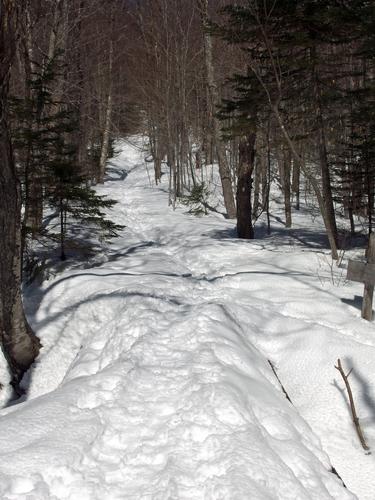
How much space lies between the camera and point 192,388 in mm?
3584

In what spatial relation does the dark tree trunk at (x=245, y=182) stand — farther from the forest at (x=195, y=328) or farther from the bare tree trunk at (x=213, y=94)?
the bare tree trunk at (x=213, y=94)

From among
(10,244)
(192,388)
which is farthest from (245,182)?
(192,388)

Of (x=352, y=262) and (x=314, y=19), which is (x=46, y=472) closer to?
(x=352, y=262)

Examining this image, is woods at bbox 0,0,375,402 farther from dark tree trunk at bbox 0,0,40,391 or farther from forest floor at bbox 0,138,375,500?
forest floor at bbox 0,138,375,500

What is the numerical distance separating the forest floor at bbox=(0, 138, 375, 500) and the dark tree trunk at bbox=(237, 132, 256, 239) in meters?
3.26

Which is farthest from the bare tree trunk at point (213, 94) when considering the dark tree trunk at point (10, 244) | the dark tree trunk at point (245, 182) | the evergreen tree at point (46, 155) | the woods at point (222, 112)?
the dark tree trunk at point (10, 244)

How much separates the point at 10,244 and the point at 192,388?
111 inches

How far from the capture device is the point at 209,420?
10.3ft

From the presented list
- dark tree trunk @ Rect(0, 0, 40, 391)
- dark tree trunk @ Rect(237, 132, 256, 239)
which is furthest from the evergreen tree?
dark tree trunk @ Rect(237, 132, 256, 239)

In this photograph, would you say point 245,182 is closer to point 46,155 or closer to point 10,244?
point 46,155

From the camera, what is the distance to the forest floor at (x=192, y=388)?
2.64m

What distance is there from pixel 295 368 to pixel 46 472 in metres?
3.10

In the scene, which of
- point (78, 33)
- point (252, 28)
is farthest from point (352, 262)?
point (78, 33)

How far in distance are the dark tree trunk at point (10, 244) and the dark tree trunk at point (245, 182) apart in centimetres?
732
